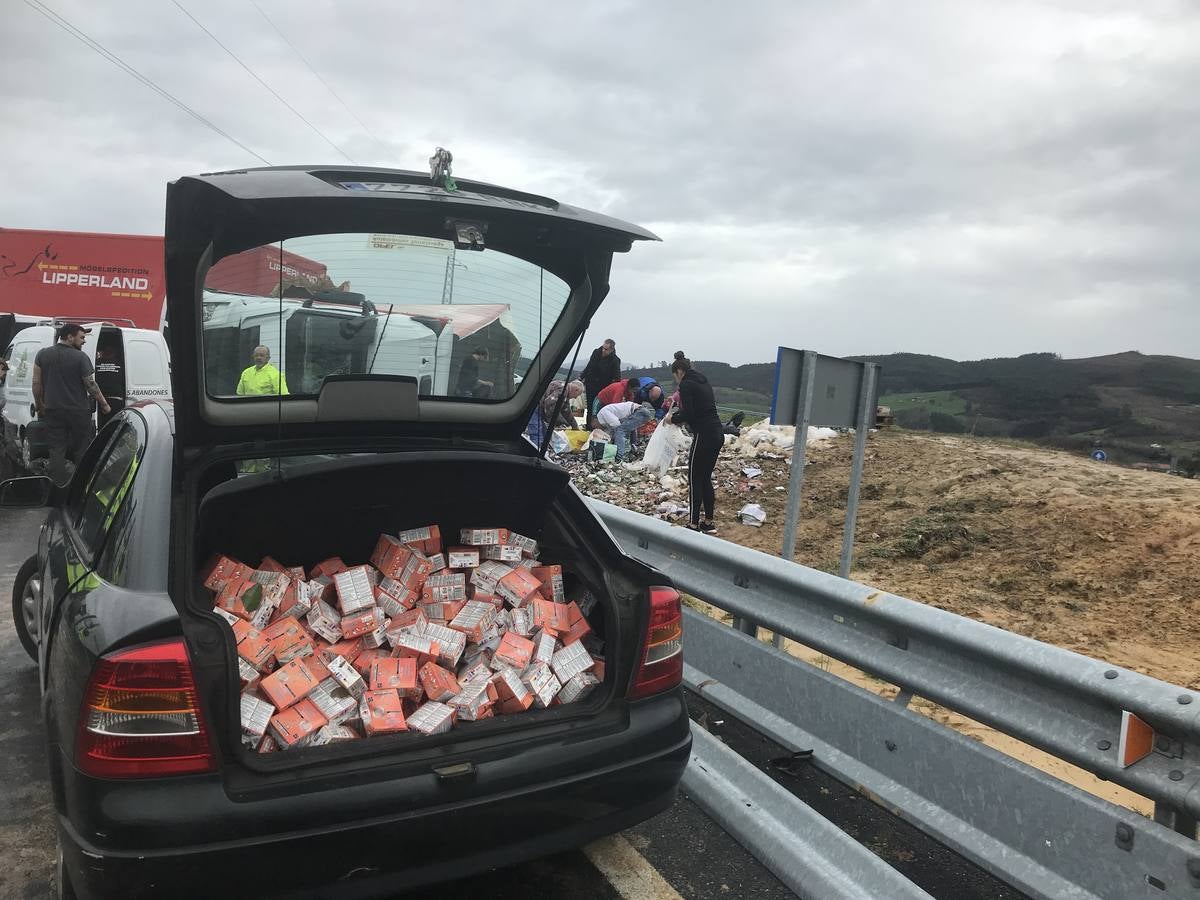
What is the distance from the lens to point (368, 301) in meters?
3.19

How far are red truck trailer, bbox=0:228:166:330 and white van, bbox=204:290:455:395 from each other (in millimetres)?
18070

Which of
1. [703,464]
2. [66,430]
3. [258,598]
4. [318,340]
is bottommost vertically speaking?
[66,430]

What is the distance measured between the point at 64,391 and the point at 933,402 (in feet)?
59.5

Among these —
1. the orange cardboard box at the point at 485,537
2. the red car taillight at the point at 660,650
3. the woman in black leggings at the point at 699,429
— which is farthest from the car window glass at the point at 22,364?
the red car taillight at the point at 660,650

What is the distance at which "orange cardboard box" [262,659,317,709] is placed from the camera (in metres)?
2.60

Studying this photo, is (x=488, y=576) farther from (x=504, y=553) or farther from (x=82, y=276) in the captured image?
(x=82, y=276)

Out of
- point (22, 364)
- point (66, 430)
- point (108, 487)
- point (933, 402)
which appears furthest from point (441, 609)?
point (933, 402)

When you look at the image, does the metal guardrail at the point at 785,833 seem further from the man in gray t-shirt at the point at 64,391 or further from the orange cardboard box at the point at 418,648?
the man in gray t-shirt at the point at 64,391

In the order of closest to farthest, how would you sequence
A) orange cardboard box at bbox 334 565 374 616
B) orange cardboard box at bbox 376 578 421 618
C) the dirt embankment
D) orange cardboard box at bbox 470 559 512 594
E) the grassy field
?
1. orange cardboard box at bbox 334 565 374 616
2. orange cardboard box at bbox 376 578 421 618
3. orange cardboard box at bbox 470 559 512 594
4. the dirt embankment
5. the grassy field

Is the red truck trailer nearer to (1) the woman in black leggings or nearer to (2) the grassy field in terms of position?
(1) the woman in black leggings

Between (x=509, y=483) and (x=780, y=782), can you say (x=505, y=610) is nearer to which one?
(x=509, y=483)

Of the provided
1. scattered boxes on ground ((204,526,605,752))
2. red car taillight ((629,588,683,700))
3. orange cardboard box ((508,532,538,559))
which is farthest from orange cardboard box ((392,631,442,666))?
red car taillight ((629,588,683,700))

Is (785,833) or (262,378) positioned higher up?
(262,378)

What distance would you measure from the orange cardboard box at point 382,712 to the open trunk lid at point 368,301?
997 millimetres
